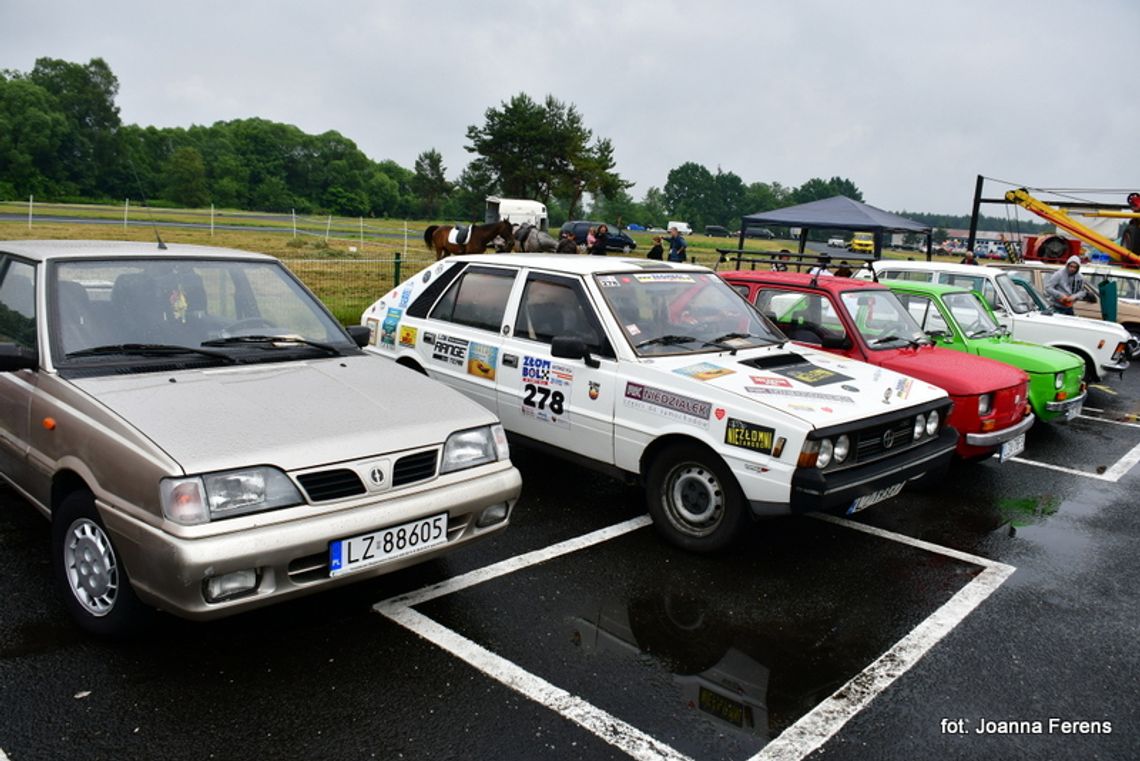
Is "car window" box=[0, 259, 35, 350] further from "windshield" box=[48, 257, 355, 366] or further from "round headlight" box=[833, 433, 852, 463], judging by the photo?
"round headlight" box=[833, 433, 852, 463]

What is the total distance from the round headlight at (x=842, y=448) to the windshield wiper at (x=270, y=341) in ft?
9.09

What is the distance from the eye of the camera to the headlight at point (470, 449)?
137 inches

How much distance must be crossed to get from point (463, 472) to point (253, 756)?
1.38 meters

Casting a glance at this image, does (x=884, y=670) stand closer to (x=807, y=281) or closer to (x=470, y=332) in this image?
(x=470, y=332)

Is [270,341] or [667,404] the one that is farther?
[667,404]

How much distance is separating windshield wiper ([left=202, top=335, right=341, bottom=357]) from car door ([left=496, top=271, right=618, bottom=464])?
4.44 feet

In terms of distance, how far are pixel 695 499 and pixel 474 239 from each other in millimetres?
15906

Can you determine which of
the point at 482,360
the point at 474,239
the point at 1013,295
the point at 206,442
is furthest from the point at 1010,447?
the point at 474,239

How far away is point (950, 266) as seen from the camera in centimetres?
938

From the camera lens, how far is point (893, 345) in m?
6.36

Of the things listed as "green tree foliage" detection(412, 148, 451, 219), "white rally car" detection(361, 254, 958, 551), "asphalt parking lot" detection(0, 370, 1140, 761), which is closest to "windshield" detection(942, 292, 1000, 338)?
"white rally car" detection(361, 254, 958, 551)

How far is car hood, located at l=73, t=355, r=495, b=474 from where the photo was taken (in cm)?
294

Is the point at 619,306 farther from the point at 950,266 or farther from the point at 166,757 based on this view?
the point at 950,266

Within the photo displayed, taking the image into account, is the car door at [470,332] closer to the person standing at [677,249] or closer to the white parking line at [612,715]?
the white parking line at [612,715]
